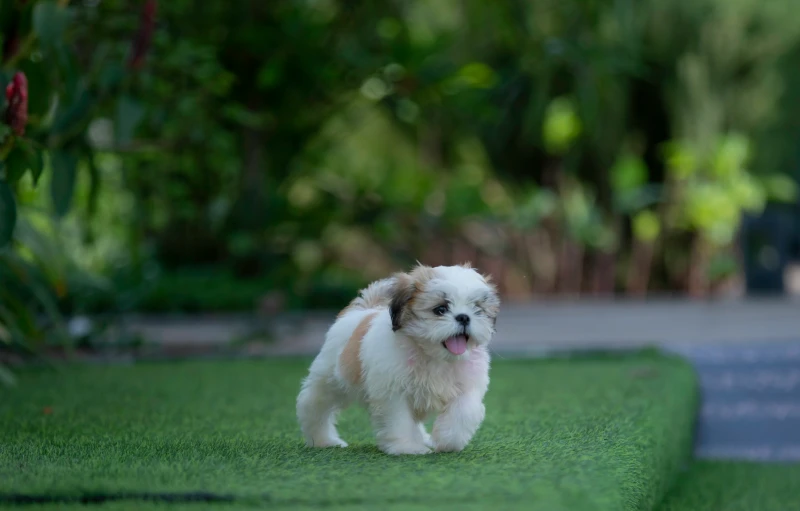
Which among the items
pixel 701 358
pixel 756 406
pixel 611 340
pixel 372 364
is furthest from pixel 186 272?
pixel 372 364

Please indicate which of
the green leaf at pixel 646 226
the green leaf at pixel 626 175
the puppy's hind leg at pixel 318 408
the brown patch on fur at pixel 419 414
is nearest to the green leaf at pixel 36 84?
the puppy's hind leg at pixel 318 408

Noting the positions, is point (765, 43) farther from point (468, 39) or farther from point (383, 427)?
point (383, 427)

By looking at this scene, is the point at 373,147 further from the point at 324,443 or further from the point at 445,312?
the point at 445,312

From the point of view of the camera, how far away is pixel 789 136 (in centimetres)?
1301

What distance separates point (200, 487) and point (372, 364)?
2.75ft

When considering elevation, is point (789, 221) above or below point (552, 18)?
below

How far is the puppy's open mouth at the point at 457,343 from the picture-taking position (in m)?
3.32

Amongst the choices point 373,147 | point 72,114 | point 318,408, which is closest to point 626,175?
point 373,147

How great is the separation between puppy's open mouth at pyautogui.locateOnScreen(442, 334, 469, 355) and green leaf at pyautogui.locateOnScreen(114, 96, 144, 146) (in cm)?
250

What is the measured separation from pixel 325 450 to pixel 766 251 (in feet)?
33.0

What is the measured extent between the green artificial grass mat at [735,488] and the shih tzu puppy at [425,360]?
114 centimetres

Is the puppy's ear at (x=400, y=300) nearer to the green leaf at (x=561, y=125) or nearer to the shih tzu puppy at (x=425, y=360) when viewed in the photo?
the shih tzu puppy at (x=425, y=360)

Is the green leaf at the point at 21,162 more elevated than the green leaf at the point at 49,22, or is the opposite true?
the green leaf at the point at 49,22

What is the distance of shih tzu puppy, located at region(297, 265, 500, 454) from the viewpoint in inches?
131
